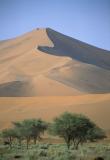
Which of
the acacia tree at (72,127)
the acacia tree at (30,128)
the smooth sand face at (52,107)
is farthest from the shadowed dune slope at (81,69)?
the acacia tree at (72,127)

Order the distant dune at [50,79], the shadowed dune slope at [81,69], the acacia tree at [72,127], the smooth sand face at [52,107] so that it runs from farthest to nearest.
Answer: the shadowed dune slope at [81,69] → the distant dune at [50,79] → the smooth sand face at [52,107] → the acacia tree at [72,127]

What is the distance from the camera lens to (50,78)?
84.7m

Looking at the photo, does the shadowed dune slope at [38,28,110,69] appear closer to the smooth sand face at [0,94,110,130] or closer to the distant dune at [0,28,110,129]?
the distant dune at [0,28,110,129]

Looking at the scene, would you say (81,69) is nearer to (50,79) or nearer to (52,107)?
(50,79)

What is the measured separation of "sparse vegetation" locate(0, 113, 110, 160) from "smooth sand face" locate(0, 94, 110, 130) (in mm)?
9760

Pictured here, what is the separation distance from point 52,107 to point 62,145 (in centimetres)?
2446

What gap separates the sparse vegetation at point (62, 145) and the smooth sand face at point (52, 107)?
9760 millimetres

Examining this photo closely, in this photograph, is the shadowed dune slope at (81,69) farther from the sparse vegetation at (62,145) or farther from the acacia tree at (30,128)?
the acacia tree at (30,128)

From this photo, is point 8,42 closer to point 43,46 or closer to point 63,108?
point 43,46

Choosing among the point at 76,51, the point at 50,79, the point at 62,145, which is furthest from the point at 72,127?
the point at 76,51

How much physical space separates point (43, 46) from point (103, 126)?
6412cm

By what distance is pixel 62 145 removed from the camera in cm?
4100

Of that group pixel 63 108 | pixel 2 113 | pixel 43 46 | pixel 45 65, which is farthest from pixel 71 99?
pixel 43 46

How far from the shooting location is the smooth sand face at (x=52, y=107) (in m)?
60.1
